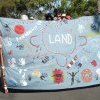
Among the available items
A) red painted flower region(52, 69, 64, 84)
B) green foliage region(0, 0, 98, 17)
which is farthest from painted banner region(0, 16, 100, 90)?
green foliage region(0, 0, 98, 17)

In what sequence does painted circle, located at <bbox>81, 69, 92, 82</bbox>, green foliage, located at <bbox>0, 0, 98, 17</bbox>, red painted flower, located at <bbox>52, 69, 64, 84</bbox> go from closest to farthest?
1. red painted flower, located at <bbox>52, 69, 64, 84</bbox>
2. painted circle, located at <bbox>81, 69, 92, 82</bbox>
3. green foliage, located at <bbox>0, 0, 98, 17</bbox>

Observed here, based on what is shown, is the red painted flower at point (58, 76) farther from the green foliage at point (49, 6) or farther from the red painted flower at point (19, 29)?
the green foliage at point (49, 6)

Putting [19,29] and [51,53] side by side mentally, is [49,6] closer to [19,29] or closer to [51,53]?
[51,53]

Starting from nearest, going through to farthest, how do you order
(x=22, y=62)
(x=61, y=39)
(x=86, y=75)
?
(x=22, y=62) → (x=61, y=39) → (x=86, y=75)

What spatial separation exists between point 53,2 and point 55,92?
24114mm

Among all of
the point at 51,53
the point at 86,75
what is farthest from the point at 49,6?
the point at 51,53

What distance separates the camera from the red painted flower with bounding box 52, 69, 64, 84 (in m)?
8.75

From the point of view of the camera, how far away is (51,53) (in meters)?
8.77

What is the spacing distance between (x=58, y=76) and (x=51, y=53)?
50 cm

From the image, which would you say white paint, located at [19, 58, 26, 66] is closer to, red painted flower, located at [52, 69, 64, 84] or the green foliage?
red painted flower, located at [52, 69, 64, 84]

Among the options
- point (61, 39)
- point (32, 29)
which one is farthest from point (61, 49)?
point (32, 29)

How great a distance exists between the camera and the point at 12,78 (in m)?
8.48

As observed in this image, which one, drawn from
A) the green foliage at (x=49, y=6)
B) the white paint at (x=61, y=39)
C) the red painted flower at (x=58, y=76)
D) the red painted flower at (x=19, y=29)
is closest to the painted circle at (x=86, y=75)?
the red painted flower at (x=58, y=76)

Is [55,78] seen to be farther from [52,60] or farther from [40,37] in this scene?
[40,37]
